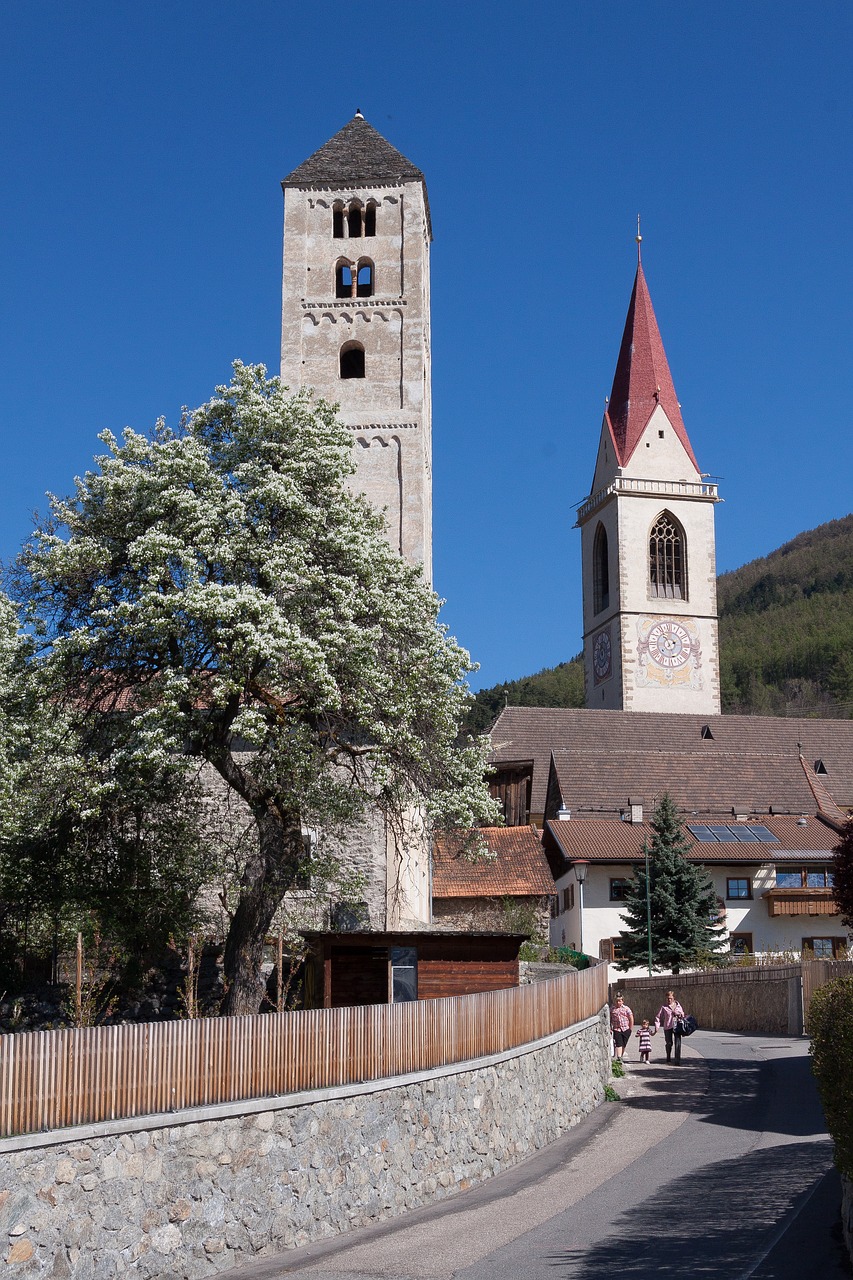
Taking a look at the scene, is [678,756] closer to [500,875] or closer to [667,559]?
[500,875]

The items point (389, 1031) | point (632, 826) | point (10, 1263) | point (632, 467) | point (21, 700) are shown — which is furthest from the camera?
point (632, 467)

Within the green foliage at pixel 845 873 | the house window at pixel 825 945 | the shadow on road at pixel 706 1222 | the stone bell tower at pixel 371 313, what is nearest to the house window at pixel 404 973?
the green foliage at pixel 845 873

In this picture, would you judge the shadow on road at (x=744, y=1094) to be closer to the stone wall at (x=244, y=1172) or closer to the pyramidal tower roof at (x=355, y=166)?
the stone wall at (x=244, y=1172)

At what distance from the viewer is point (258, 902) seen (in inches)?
871

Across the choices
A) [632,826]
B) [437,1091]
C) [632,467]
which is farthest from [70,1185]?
[632,467]

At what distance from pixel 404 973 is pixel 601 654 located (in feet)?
182

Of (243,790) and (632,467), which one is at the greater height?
(632,467)

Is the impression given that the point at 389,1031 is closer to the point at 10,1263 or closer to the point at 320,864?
the point at 10,1263

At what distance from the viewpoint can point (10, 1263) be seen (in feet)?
34.7

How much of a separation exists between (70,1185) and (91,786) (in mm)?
9965

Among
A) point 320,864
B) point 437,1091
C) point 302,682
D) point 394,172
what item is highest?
point 394,172

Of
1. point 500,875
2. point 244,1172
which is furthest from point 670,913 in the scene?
point 244,1172

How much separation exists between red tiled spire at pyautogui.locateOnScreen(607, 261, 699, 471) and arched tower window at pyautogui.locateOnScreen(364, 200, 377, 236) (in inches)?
1638

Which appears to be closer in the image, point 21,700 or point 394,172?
point 21,700
